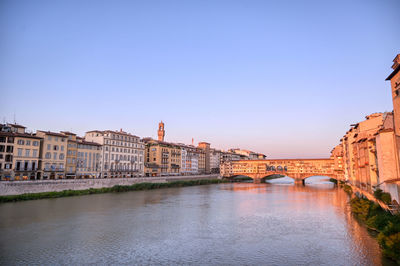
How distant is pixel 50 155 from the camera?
44.9 metres

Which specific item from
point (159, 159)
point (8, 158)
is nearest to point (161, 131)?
point (159, 159)

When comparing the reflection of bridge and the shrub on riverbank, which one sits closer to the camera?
the shrub on riverbank

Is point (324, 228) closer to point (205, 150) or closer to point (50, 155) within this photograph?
point (50, 155)

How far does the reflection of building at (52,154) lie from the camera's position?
44125 millimetres


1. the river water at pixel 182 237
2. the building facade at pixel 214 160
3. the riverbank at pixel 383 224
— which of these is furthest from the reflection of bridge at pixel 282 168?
the riverbank at pixel 383 224

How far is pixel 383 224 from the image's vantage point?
57.8ft

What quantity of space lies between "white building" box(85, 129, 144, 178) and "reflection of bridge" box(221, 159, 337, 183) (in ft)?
119

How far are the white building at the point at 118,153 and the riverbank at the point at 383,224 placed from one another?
45354 mm

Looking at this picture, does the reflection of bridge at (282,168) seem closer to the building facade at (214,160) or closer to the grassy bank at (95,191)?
the building facade at (214,160)

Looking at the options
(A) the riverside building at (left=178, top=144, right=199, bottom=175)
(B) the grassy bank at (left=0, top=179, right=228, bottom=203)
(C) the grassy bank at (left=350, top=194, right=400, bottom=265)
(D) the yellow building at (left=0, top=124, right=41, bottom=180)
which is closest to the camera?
(C) the grassy bank at (left=350, top=194, right=400, bottom=265)

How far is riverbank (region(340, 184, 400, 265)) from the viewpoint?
521 inches

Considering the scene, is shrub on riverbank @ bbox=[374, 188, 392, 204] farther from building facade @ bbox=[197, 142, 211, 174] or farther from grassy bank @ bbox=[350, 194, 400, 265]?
building facade @ bbox=[197, 142, 211, 174]

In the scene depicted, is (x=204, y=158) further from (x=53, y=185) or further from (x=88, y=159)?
(x=53, y=185)

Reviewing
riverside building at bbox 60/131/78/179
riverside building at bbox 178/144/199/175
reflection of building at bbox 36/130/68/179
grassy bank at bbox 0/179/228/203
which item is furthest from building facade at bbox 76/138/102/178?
riverside building at bbox 178/144/199/175
